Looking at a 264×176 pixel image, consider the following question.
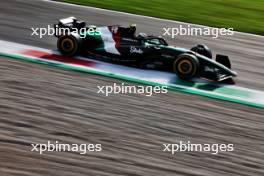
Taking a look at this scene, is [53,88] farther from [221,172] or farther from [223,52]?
[223,52]

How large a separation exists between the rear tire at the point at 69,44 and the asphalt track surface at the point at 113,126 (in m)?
1.00

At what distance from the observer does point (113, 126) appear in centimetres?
985

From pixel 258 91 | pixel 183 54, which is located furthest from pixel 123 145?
pixel 258 91

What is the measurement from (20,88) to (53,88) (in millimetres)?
656

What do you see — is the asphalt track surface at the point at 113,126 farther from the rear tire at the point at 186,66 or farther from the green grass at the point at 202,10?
the green grass at the point at 202,10

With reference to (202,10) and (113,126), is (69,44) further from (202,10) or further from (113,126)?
(202,10)

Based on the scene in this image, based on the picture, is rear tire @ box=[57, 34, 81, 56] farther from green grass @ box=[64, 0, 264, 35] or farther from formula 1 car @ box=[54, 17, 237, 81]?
green grass @ box=[64, 0, 264, 35]

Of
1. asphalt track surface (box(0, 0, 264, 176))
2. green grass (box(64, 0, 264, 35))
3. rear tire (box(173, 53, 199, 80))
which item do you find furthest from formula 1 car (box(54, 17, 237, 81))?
green grass (box(64, 0, 264, 35))

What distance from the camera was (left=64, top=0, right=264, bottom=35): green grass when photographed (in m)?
18.6

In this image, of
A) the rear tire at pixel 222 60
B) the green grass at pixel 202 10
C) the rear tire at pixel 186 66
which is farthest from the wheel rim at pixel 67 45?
the green grass at pixel 202 10

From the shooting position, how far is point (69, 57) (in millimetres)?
13570

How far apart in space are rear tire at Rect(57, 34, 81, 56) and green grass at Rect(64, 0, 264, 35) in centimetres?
586

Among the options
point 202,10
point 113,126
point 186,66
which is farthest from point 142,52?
point 202,10

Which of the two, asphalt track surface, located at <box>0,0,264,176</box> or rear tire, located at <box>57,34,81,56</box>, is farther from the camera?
rear tire, located at <box>57,34,81,56</box>
